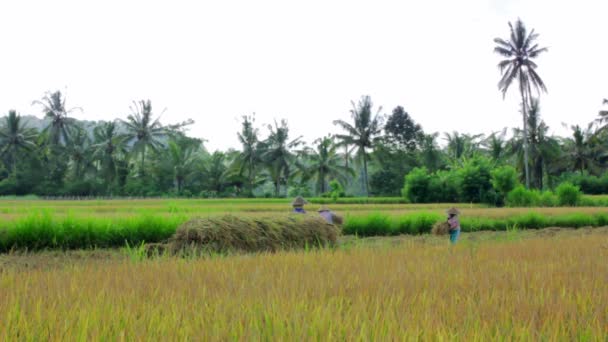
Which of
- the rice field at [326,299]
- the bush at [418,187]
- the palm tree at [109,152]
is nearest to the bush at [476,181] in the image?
the bush at [418,187]

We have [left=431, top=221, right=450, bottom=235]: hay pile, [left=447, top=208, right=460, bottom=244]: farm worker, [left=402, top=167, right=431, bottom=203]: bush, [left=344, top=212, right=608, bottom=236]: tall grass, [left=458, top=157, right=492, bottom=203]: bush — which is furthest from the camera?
[left=402, top=167, right=431, bottom=203]: bush

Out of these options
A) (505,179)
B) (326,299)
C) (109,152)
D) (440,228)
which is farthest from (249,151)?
(326,299)

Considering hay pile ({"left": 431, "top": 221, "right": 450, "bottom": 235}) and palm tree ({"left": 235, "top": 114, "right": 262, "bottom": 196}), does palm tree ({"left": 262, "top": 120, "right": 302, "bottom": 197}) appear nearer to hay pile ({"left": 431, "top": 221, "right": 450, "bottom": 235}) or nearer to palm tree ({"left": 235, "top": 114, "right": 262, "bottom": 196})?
palm tree ({"left": 235, "top": 114, "right": 262, "bottom": 196})

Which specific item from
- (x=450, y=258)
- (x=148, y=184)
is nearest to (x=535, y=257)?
(x=450, y=258)

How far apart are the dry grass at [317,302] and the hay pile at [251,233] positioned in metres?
1.75

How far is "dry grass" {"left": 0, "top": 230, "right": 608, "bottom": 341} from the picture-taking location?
1.61m

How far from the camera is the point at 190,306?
2090mm

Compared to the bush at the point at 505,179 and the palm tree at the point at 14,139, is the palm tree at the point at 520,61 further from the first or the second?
the palm tree at the point at 14,139

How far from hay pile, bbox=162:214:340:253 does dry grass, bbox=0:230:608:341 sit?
175cm

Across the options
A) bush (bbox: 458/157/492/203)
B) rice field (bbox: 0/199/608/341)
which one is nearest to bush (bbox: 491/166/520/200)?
bush (bbox: 458/157/492/203)

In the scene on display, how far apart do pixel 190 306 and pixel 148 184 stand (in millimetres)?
36843

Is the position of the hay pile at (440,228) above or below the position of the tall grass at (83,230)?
below

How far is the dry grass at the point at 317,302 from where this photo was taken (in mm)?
1614

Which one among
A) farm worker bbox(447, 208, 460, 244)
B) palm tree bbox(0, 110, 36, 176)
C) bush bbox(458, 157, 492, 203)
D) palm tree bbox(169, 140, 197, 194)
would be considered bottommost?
farm worker bbox(447, 208, 460, 244)
